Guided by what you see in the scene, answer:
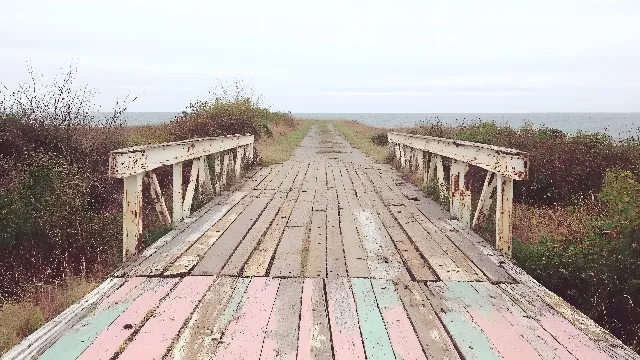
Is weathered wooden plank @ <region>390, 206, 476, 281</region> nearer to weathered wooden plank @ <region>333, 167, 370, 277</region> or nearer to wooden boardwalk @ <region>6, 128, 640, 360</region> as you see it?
wooden boardwalk @ <region>6, 128, 640, 360</region>

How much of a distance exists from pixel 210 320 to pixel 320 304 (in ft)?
2.25

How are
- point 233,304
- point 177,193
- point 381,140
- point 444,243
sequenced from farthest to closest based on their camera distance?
point 381,140 < point 177,193 < point 444,243 < point 233,304

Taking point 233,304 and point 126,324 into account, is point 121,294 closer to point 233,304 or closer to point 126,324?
point 126,324

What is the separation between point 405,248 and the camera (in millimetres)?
4629

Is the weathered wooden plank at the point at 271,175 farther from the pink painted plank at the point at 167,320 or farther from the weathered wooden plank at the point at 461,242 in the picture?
the pink painted plank at the point at 167,320

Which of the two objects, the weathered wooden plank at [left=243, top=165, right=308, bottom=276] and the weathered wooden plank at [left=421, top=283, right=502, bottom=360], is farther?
the weathered wooden plank at [left=243, top=165, right=308, bottom=276]

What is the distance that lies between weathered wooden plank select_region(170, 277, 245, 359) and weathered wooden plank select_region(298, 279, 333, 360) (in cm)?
42

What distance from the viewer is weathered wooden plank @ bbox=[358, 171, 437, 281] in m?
3.88

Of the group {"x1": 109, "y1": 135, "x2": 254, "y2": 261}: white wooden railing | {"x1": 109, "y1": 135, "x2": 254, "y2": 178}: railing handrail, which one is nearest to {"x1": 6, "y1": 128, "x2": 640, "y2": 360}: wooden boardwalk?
{"x1": 109, "y1": 135, "x2": 254, "y2": 261}: white wooden railing

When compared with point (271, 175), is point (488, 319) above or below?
below

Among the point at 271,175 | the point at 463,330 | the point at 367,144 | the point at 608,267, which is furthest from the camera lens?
the point at 367,144

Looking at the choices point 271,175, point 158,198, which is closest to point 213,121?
point 271,175

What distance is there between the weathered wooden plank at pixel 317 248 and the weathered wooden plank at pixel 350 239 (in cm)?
19

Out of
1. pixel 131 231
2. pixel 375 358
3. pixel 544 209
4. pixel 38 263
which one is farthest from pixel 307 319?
pixel 544 209
